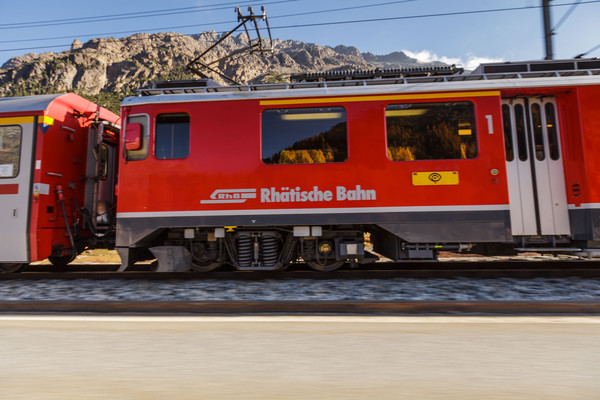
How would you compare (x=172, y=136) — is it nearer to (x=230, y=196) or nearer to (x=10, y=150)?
(x=230, y=196)

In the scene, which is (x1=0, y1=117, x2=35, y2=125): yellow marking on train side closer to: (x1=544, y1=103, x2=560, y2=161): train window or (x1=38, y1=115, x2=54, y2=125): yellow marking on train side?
(x1=38, y1=115, x2=54, y2=125): yellow marking on train side

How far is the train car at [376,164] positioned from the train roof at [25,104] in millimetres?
1517

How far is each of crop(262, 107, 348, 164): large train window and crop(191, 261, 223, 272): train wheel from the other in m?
2.08

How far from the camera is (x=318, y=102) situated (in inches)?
204

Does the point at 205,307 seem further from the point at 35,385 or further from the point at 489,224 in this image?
the point at 489,224

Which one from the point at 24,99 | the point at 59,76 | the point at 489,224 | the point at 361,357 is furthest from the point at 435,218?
the point at 59,76

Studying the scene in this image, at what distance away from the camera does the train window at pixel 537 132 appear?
520cm

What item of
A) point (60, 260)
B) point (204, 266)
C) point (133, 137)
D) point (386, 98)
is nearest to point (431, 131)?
point (386, 98)

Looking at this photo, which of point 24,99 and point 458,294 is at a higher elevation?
point 24,99

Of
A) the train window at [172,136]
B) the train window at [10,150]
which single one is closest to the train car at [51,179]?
the train window at [10,150]

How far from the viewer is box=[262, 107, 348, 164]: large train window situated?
5.16 metres

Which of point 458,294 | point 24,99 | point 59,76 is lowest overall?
point 458,294

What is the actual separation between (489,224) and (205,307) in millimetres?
4302

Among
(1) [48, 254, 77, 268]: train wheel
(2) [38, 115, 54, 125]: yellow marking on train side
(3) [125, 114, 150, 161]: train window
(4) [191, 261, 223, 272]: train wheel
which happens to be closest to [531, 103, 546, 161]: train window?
(4) [191, 261, 223, 272]: train wheel
